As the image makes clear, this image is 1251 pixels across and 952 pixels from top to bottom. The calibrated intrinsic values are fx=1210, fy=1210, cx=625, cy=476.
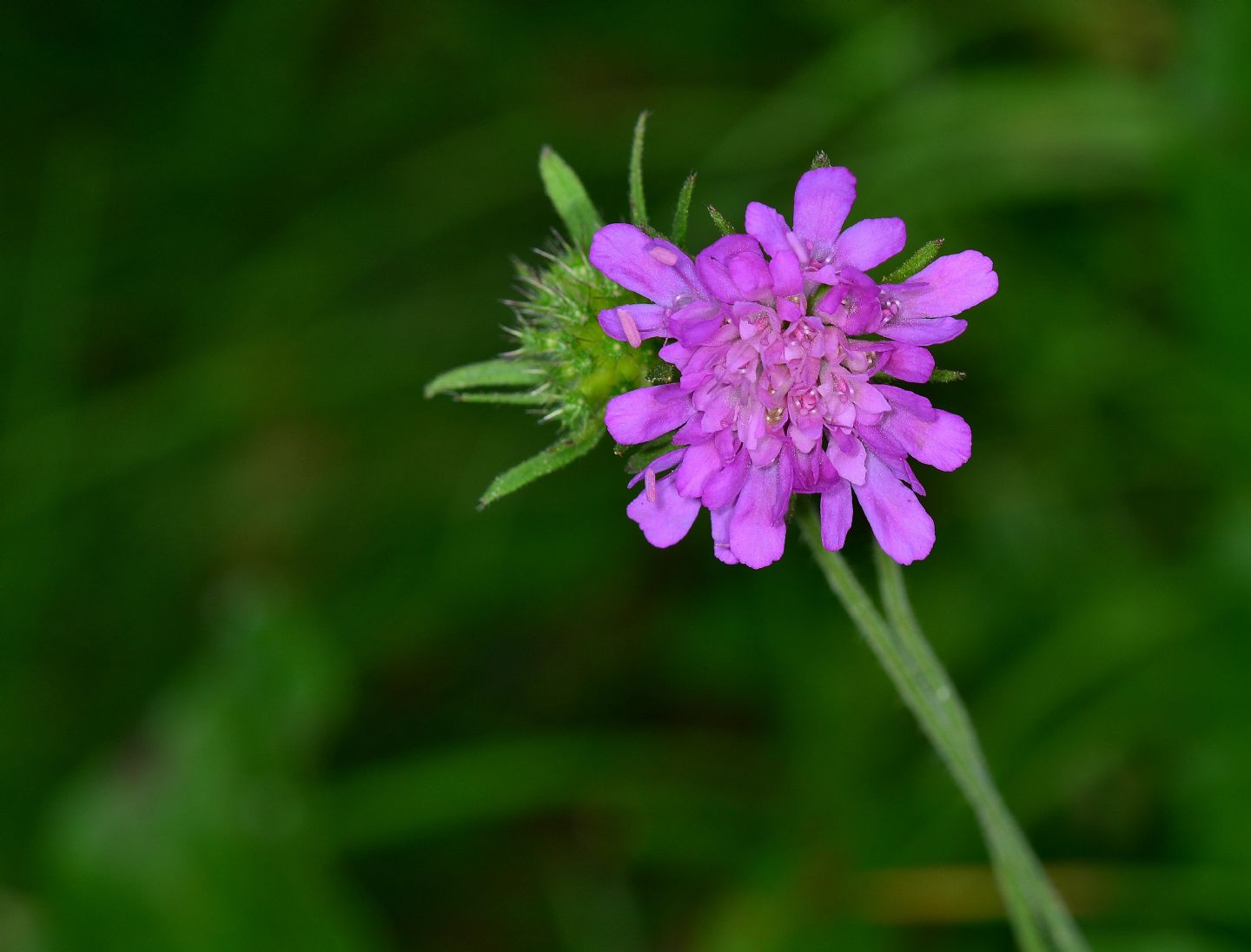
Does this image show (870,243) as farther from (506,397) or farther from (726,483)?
(506,397)

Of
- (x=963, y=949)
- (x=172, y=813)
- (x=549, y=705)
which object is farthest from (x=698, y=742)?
(x=172, y=813)

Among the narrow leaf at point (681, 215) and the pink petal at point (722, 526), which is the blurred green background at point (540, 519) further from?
the narrow leaf at point (681, 215)

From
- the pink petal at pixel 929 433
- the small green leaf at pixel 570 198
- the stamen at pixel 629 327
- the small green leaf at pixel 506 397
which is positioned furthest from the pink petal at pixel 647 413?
the small green leaf at pixel 570 198

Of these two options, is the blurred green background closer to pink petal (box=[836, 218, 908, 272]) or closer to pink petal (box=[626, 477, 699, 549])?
pink petal (box=[626, 477, 699, 549])

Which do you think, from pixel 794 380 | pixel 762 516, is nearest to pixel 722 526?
pixel 762 516

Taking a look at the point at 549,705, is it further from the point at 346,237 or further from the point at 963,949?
the point at 346,237
